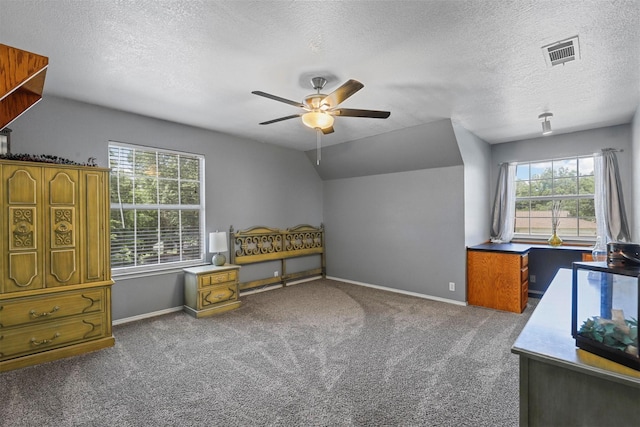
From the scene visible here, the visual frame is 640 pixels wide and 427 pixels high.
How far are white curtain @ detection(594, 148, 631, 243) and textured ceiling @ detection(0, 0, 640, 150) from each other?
93 cm

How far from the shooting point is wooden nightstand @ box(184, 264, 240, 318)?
399 centimetres

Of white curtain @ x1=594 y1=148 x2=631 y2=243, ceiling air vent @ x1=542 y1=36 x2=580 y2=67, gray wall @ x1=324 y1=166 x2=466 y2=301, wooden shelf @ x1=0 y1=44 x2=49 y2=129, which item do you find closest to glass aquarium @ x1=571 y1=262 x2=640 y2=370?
ceiling air vent @ x1=542 y1=36 x2=580 y2=67

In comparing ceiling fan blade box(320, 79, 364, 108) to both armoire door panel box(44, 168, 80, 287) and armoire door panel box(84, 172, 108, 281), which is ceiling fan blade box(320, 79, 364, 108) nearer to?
armoire door panel box(84, 172, 108, 281)

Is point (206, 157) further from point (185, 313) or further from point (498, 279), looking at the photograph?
point (498, 279)

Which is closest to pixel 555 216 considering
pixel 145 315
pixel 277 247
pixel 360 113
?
pixel 360 113

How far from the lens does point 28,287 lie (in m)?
2.72

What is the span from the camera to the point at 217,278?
13.7 feet

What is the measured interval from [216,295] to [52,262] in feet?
5.93

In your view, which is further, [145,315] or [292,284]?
[292,284]

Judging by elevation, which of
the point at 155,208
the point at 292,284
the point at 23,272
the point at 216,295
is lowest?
the point at 292,284

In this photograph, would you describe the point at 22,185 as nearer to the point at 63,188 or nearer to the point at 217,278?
the point at 63,188

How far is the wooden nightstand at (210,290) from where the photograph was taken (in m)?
3.99

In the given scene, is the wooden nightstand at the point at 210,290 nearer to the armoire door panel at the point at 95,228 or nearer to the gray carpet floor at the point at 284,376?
the gray carpet floor at the point at 284,376

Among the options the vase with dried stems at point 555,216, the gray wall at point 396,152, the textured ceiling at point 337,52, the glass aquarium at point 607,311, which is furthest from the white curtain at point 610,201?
the glass aquarium at point 607,311
